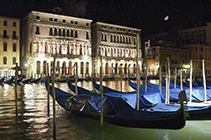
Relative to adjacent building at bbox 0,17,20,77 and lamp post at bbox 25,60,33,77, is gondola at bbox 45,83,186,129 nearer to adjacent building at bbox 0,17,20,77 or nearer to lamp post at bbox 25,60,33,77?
lamp post at bbox 25,60,33,77

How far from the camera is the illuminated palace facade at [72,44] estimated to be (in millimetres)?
31233

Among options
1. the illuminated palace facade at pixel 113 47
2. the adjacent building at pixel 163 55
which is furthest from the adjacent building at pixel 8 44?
the adjacent building at pixel 163 55

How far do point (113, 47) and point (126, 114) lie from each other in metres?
33.5

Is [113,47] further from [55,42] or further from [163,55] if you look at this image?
[55,42]

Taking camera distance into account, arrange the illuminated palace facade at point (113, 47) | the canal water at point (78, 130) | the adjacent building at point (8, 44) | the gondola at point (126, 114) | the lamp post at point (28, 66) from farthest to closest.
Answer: the illuminated palace facade at point (113, 47) < the lamp post at point (28, 66) < the adjacent building at point (8, 44) < the canal water at point (78, 130) < the gondola at point (126, 114)

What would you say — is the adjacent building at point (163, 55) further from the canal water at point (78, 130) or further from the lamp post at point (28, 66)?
the canal water at point (78, 130)

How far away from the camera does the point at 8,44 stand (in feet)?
101

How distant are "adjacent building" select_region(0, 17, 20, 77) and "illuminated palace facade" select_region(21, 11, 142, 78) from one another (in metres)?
1.49

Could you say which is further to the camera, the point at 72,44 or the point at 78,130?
the point at 72,44

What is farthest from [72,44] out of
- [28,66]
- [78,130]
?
[78,130]

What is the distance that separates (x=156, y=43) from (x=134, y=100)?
35.4 m

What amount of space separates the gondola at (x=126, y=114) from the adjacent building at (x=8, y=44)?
2416cm

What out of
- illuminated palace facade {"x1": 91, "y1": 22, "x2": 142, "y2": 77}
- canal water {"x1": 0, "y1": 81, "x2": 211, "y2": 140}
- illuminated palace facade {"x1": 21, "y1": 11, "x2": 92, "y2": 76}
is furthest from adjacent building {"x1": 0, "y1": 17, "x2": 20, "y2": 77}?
canal water {"x1": 0, "y1": 81, "x2": 211, "y2": 140}

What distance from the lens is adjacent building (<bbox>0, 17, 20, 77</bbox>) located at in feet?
99.1
